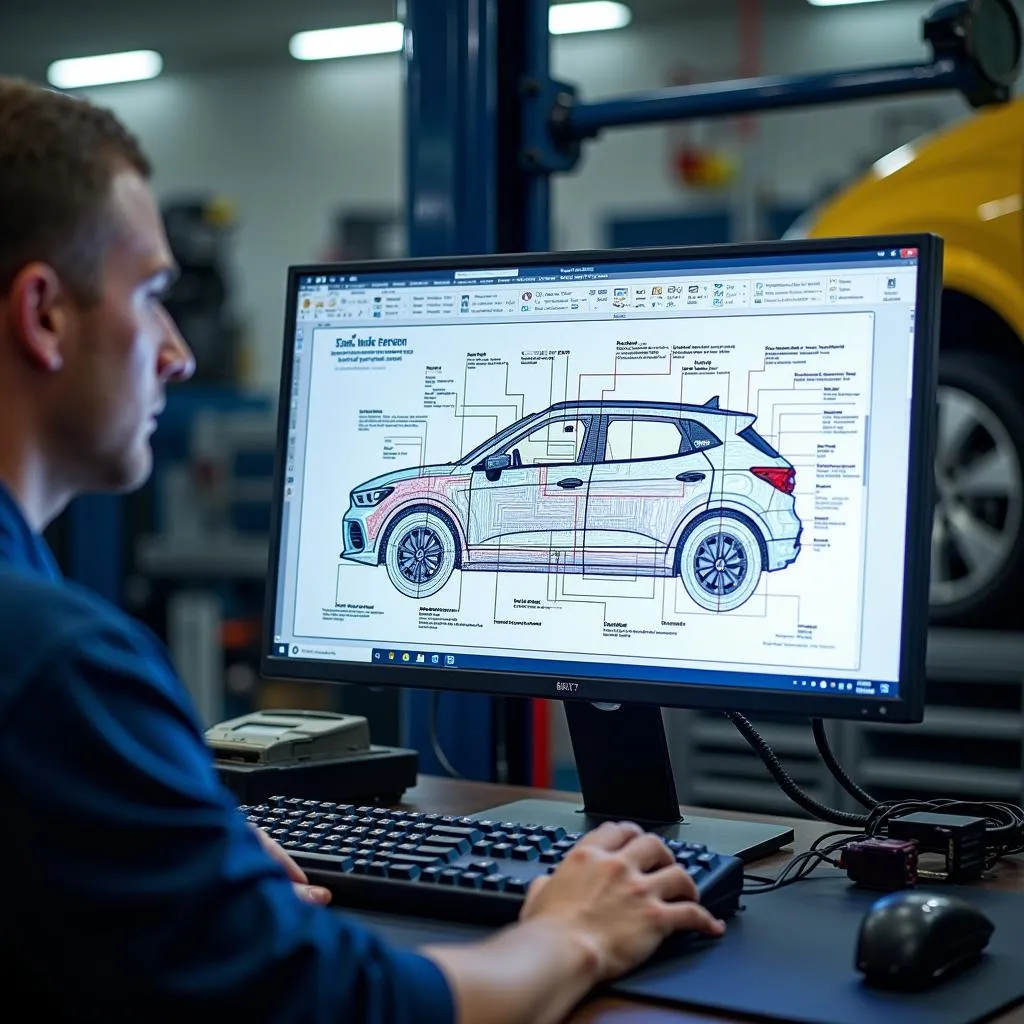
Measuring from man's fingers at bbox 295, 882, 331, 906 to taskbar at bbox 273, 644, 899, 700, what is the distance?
27 cm

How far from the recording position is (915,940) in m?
0.90

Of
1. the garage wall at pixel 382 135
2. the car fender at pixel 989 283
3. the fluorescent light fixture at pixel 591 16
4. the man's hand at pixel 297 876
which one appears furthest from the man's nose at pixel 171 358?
the fluorescent light fixture at pixel 591 16

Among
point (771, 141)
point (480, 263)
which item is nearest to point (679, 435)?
point (480, 263)

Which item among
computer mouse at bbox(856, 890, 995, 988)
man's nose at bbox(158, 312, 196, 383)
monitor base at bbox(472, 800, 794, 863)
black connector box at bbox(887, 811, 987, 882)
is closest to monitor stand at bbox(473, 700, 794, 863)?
monitor base at bbox(472, 800, 794, 863)

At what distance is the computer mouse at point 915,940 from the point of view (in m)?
0.89

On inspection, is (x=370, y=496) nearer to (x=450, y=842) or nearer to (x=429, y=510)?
(x=429, y=510)

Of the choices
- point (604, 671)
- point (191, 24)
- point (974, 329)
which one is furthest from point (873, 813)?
point (191, 24)

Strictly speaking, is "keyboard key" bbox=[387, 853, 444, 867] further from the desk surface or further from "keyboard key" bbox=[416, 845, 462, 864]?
the desk surface

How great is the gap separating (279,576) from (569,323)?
35 centimetres

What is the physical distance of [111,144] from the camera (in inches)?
33.7

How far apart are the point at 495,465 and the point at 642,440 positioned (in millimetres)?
136

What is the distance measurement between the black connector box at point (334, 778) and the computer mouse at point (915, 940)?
583 millimetres

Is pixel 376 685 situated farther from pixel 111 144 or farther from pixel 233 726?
pixel 111 144

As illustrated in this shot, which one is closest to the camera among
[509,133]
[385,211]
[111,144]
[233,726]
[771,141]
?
[111,144]
